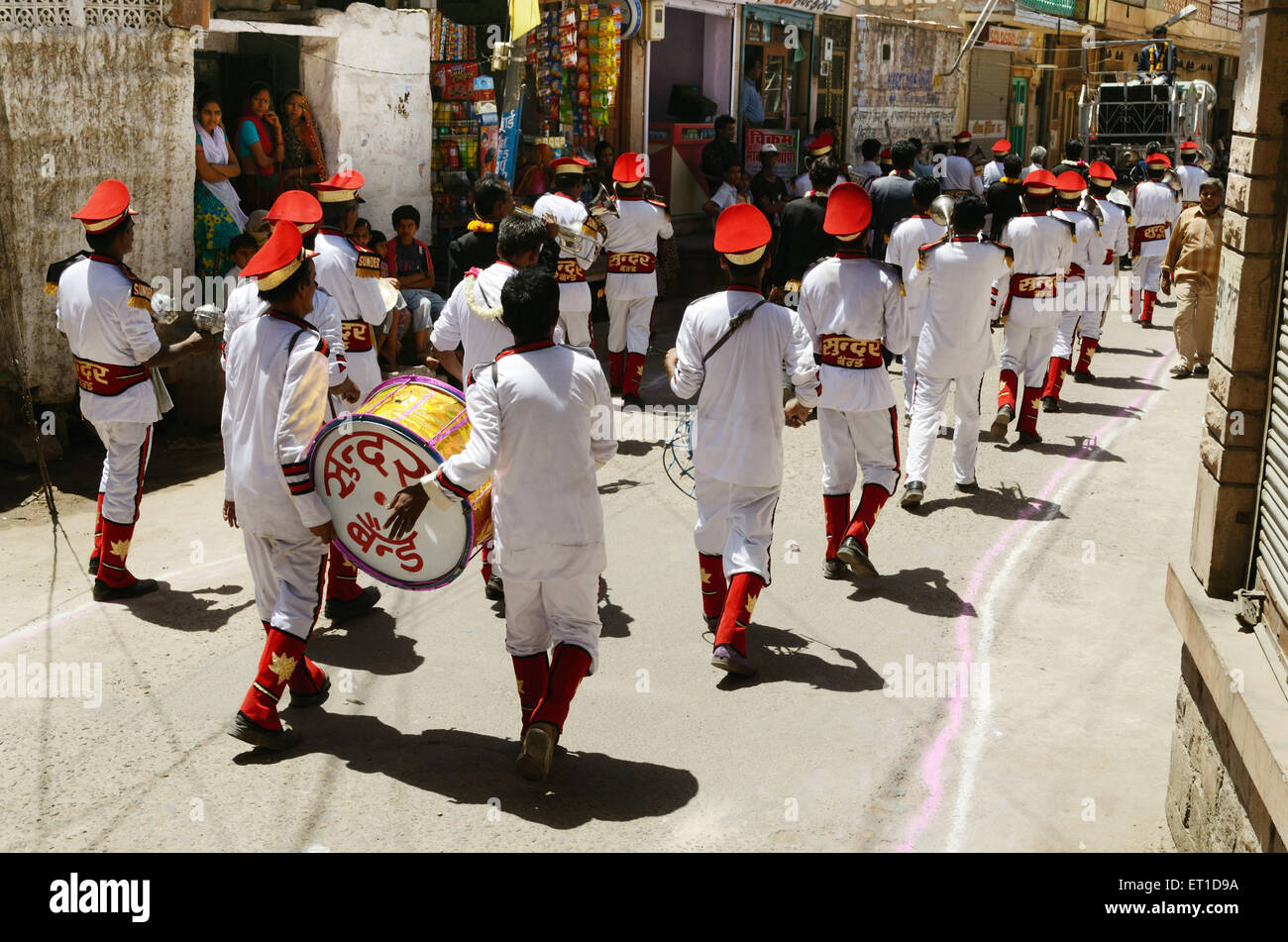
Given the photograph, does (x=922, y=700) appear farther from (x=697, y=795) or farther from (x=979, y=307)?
(x=979, y=307)

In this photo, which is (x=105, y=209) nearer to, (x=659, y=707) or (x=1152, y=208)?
(x=659, y=707)

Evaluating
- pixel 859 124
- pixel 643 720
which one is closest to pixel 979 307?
pixel 643 720

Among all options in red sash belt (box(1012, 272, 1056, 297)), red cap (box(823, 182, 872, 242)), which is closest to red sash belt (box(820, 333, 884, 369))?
red cap (box(823, 182, 872, 242))

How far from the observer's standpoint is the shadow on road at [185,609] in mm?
6465

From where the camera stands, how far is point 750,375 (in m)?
5.81

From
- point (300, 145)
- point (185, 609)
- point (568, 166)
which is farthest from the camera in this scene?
point (300, 145)

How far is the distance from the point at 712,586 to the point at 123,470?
3197 mm

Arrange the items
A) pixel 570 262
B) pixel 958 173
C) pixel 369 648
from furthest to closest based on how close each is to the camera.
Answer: pixel 958 173, pixel 570 262, pixel 369 648

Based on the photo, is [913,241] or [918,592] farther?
[913,241]

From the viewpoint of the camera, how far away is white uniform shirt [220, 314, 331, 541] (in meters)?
4.84

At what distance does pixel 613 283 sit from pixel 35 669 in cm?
648

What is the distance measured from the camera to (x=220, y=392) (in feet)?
32.9

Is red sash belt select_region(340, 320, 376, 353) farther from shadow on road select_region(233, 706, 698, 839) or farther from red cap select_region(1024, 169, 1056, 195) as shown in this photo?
red cap select_region(1024, 169, 1056, 195)

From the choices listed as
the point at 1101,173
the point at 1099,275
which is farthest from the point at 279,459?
the point at 1101,173
